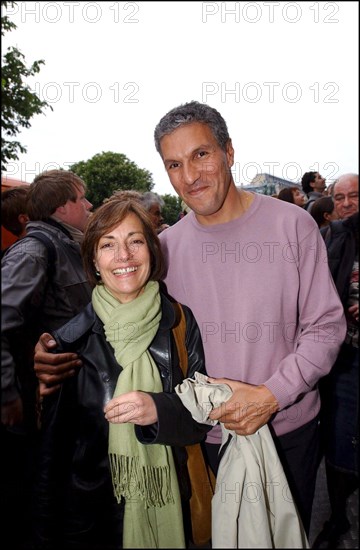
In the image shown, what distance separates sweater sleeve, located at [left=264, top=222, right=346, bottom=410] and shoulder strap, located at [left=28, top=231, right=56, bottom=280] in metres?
0.93

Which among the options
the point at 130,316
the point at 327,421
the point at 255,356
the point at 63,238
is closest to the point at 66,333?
the point at 130,316

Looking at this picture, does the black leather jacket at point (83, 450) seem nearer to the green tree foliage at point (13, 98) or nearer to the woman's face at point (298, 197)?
the green tree foliage at point (13, 98)

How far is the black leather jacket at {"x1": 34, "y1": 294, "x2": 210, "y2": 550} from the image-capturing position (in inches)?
62.1

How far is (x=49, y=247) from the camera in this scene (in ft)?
6.29

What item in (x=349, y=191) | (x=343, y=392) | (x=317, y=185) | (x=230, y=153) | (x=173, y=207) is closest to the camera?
(x=349, y=191)

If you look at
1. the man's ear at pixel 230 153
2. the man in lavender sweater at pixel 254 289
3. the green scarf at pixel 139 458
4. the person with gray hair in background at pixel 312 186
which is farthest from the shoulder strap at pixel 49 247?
the person with gray hair in background at pixel 312 186

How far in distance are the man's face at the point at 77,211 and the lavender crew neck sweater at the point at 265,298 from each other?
0.67 m

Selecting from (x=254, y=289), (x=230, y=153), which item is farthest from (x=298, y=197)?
(x=254, y=289)

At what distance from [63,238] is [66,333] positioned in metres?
0.55

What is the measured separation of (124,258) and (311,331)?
2.31 ft

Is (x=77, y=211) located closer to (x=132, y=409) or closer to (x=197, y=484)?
(x=132, y=409)

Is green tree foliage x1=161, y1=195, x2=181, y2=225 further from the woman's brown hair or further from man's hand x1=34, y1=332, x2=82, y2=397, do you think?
man's hand x1=34, y1=332, x2=82, y2=397

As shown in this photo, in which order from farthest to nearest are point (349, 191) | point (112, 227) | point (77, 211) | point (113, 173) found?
point (77, 211), point (113, 173), point (112, 227), point (349, 191)

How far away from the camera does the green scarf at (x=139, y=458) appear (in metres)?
1.55
